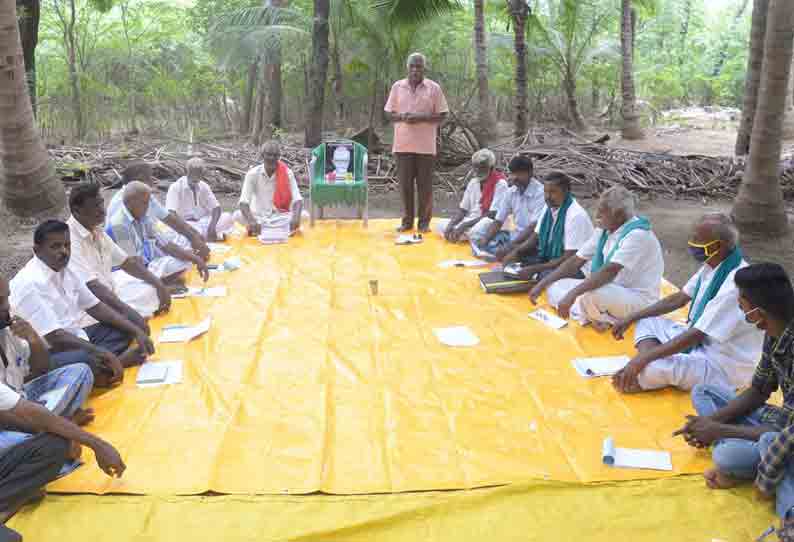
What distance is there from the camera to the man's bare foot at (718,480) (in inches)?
104

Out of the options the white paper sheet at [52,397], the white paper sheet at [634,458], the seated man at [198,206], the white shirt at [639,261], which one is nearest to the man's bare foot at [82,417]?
the white paper sheet at [52,397]

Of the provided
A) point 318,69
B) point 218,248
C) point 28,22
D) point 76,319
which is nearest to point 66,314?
point 76,319

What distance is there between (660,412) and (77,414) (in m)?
2.75

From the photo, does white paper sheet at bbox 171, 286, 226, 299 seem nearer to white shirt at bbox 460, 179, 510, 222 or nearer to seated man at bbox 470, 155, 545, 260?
seated man at bbox 470, 155, 545, 260

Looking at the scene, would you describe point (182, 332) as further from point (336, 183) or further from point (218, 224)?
point (336, 183)

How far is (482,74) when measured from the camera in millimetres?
11070

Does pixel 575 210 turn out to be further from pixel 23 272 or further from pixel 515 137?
pixel 515 137

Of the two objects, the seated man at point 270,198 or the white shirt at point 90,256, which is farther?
the seated man at point 270,198

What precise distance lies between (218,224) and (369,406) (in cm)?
378

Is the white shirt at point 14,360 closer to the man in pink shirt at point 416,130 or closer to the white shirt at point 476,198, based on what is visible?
the white shirt at point 476,198

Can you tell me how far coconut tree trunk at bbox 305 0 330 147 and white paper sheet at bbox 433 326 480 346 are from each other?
7169 millimetres

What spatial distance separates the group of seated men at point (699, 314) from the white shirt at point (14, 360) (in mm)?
2785

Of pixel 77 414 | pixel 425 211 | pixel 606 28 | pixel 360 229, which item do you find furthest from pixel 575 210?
pixel 606 28

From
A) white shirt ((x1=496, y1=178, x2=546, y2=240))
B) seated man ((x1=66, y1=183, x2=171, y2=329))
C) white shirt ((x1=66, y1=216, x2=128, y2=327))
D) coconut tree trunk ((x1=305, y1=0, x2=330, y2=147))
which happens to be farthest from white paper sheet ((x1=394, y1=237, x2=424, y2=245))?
coconut tree trunk ((x1=305, y1=0, x2=330, y2=147))
